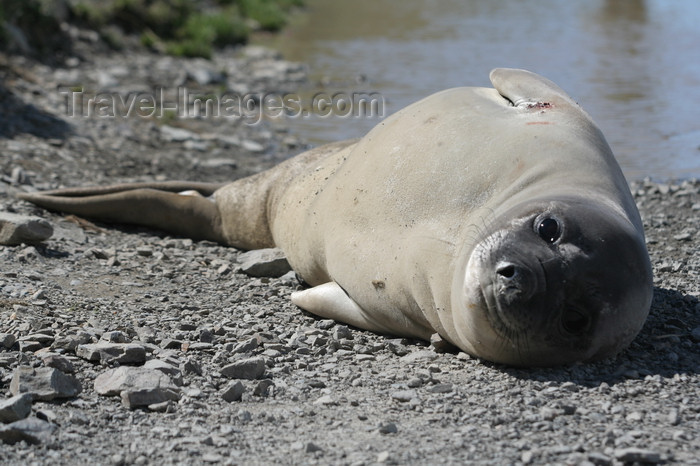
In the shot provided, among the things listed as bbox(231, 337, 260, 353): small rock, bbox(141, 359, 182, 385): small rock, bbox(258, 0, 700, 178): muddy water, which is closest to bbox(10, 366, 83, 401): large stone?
bbox(141, 359, 182, 385): small rock

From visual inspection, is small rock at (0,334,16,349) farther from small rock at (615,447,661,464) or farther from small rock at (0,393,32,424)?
small rock at (615,447,661,464)

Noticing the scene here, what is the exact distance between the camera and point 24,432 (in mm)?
Answer: 2807

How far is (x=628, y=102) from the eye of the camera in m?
9.66

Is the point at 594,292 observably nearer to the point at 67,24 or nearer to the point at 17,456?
the point at 17,456

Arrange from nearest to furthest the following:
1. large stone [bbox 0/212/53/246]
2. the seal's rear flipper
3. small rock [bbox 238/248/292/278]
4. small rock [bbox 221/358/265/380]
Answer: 1. small rock [bbox 221/358/265/380]
2. large stone [bbox 0/212/53/246]
3. small rock [bbox 238/248/292/278]
4. the seal's rear flipper

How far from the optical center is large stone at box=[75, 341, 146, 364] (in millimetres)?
3438

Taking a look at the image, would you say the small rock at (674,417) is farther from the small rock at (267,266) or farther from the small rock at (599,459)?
the small rock at (267,266)

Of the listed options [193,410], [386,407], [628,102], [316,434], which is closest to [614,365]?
[386,407]

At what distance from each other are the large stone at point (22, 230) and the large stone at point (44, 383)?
5.54 feet

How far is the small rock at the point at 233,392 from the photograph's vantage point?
10.6 ft

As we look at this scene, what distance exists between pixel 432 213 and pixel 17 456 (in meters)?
1.77

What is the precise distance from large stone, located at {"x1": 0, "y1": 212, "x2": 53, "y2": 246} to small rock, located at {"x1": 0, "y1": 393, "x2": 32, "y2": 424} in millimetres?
1925

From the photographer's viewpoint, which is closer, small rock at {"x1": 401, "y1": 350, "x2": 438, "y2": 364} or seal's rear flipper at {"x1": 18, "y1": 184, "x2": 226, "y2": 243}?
small rock at {"x1": 401, "y1": 350, "x2": 438, "y2": 364}

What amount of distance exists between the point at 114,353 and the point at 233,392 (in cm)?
51
